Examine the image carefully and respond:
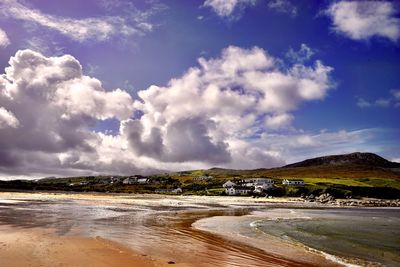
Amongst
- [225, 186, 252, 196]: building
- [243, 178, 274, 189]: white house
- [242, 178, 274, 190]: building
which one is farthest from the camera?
[243, 178, 274, 189]: white house

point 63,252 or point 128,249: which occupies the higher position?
point 63,252

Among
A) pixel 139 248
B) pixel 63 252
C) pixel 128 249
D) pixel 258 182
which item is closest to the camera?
pixel 63 252

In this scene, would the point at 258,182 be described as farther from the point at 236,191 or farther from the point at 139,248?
the point at 139,248

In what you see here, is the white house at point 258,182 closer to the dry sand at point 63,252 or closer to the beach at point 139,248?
the beach at point 139,248

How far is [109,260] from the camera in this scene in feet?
55.1

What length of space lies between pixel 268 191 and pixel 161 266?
129 metres

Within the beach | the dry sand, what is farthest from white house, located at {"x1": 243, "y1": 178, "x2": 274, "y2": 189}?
the dry sand

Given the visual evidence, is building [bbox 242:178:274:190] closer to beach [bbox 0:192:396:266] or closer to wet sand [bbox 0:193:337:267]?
beach [bbox 0:192:396:266]

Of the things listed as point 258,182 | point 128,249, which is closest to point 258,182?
point 258,182

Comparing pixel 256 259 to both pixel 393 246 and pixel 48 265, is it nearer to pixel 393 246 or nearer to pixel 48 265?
pixel 48 265

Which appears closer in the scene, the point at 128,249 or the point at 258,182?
the point at 128,249

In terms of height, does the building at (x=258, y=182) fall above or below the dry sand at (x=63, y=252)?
above

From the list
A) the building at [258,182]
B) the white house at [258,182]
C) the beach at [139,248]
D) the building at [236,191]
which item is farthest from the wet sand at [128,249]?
the white house at [258,182]

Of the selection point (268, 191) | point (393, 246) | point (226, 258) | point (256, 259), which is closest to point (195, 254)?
point (226, 258)
